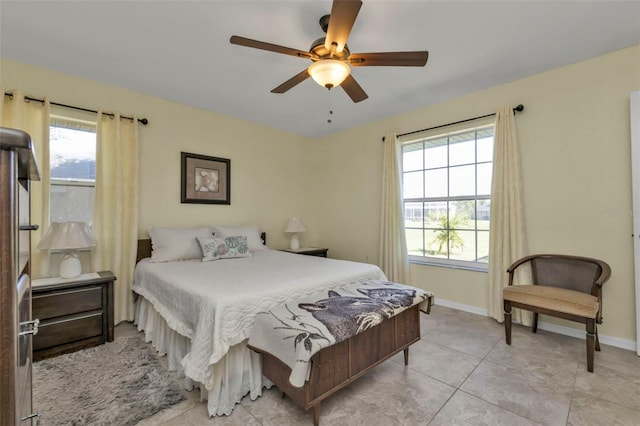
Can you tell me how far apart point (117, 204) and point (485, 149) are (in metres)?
4.14

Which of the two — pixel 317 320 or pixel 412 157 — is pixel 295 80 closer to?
pixel 317 320

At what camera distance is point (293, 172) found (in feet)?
15.6

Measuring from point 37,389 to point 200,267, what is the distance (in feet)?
4.11

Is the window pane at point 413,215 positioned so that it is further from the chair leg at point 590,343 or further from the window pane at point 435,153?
the chair leg at point 590,343

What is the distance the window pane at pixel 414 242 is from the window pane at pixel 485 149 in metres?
1.18

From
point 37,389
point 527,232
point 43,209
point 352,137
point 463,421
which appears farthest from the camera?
point 352,137

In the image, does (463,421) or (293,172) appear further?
(293,172)

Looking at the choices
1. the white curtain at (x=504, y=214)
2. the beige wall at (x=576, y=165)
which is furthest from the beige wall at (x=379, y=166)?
the white curtain at (x=504, y=214)

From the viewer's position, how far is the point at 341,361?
63.7 inches

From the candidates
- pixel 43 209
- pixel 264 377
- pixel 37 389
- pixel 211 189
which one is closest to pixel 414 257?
pixel 264 377

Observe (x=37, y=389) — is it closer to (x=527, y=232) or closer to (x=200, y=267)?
(x=200, y=267)

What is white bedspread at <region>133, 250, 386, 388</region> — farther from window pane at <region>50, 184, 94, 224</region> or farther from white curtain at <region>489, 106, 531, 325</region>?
white curtain at <region>489, 106, 531, 325</region>

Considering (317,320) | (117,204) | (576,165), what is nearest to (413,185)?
(576,165)

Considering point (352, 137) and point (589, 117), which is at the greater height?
point (352, 137)
